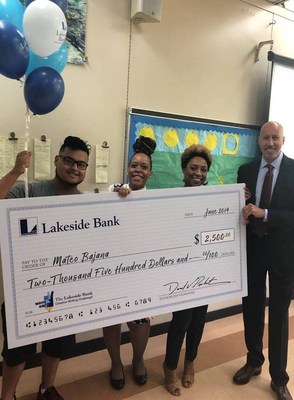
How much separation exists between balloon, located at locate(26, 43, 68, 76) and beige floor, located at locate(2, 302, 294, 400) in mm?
1828

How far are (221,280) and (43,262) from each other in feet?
3.25

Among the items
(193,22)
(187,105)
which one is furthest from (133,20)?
(187,105)

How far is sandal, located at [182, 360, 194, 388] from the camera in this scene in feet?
6.60

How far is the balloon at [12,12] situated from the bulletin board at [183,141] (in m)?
0.96

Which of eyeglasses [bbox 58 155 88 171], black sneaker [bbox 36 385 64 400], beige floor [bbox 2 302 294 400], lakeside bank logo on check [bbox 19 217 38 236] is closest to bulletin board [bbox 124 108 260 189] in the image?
eyeglasses [bbox 58 155 88 171]

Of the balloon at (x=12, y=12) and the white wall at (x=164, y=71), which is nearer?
the balloon at (x=12, y=12)

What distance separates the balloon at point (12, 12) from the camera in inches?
52.1

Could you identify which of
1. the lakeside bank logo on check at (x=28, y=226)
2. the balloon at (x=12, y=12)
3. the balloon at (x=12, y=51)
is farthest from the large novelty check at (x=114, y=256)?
the balloon at (x=12, y=12)

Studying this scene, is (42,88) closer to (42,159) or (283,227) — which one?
(42,159)

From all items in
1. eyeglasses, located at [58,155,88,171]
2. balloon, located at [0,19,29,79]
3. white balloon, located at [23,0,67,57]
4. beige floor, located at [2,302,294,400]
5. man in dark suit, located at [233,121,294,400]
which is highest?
white balloon, located at [23,0,67,57]

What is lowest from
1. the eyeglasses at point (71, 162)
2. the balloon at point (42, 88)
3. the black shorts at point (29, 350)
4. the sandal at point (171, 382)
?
the sandal at point (171, 382)

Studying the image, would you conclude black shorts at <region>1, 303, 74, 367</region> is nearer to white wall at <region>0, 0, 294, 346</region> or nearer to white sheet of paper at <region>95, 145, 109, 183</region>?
white wall at <region>0, 0, 294, 346</region>

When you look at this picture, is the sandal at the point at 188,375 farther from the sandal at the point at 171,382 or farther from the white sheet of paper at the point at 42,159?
the white sheet of paper at the point at 42,159

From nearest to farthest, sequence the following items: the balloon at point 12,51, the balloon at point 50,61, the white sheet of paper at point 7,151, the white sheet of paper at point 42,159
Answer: the balloon at point 12,51 → the balloon at point 50,61 → the white sheet of paper at point 7,151 → the white sheet of paper at point 42,159
